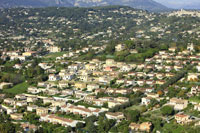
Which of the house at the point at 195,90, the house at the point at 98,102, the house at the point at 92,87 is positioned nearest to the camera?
the house at the point at 98,102

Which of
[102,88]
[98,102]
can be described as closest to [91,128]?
[98,102]

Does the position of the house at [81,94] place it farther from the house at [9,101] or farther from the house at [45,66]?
the house at [45,66]

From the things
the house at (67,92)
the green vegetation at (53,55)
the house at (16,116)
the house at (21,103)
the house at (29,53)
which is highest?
the house at (29,53)

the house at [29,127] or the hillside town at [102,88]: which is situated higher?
the hillside town at [102,88]

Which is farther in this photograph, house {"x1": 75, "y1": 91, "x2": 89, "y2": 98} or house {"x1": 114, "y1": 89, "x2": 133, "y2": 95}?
house {"x1": 75, "y1": 91, "x2": 89, "y2": 98}

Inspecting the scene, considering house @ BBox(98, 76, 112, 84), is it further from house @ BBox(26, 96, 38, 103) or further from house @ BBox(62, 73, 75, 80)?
house @ BBox(26, 96, 38, 103)

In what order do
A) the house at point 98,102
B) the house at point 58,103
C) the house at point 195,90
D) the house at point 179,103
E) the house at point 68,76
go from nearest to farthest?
the house at point 179,103, the house at point 98,102, the house at point 58,103, the house at point 195,90, the house at point 68,76

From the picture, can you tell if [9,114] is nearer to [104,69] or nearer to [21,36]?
[104,69]

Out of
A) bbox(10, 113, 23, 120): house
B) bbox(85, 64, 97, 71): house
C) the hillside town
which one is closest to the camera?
the hillside town

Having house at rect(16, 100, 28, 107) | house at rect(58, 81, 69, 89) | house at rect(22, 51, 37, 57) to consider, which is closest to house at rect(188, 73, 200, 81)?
house at rect(58, 81, 69, 89)

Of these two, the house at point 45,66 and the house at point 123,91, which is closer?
the house at point 123,91

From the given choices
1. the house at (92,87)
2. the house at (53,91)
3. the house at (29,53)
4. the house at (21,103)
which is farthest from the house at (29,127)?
the house at (29,53)
